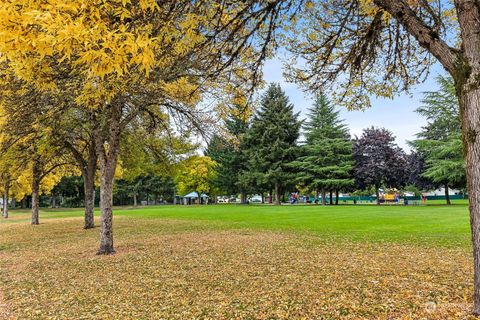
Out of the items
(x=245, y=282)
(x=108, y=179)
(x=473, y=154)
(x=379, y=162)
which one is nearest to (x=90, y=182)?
(x=108, y=179)

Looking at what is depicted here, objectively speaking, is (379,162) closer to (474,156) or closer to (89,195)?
(89,195)

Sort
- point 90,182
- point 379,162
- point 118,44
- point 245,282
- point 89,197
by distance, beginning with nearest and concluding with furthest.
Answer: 1. point 118,44
2. point 245,282
3. point 90,182
4. point 89,197
5. point 379,162

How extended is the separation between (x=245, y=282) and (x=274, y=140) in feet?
138

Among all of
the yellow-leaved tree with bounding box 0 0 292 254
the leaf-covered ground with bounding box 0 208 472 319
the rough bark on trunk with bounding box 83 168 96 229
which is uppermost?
the yellow-leaved tree with bounding box 0 0 292 254

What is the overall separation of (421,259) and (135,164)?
15303 mm

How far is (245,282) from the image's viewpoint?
6.30m

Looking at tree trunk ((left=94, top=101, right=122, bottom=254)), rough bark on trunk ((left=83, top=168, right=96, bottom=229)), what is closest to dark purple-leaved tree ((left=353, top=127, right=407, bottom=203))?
rough bark on trunk ((left=83, top=168, right=96, bottom=229))

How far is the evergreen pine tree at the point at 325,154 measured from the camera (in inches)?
1725

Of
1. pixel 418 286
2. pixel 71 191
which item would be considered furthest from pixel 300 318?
pixel 71 191

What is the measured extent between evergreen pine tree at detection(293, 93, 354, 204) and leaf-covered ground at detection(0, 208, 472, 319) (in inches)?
1333

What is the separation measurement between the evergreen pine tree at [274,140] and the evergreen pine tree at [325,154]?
6.00 feet

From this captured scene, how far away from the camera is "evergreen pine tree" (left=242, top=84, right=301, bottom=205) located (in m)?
46.8

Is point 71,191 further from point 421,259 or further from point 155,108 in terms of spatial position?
point 421,259

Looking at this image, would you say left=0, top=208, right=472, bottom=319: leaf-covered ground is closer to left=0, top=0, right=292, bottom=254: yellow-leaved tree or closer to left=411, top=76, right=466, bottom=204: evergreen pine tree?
left=0, top=0, right=292, bottom=254: yellow-leaved tree
